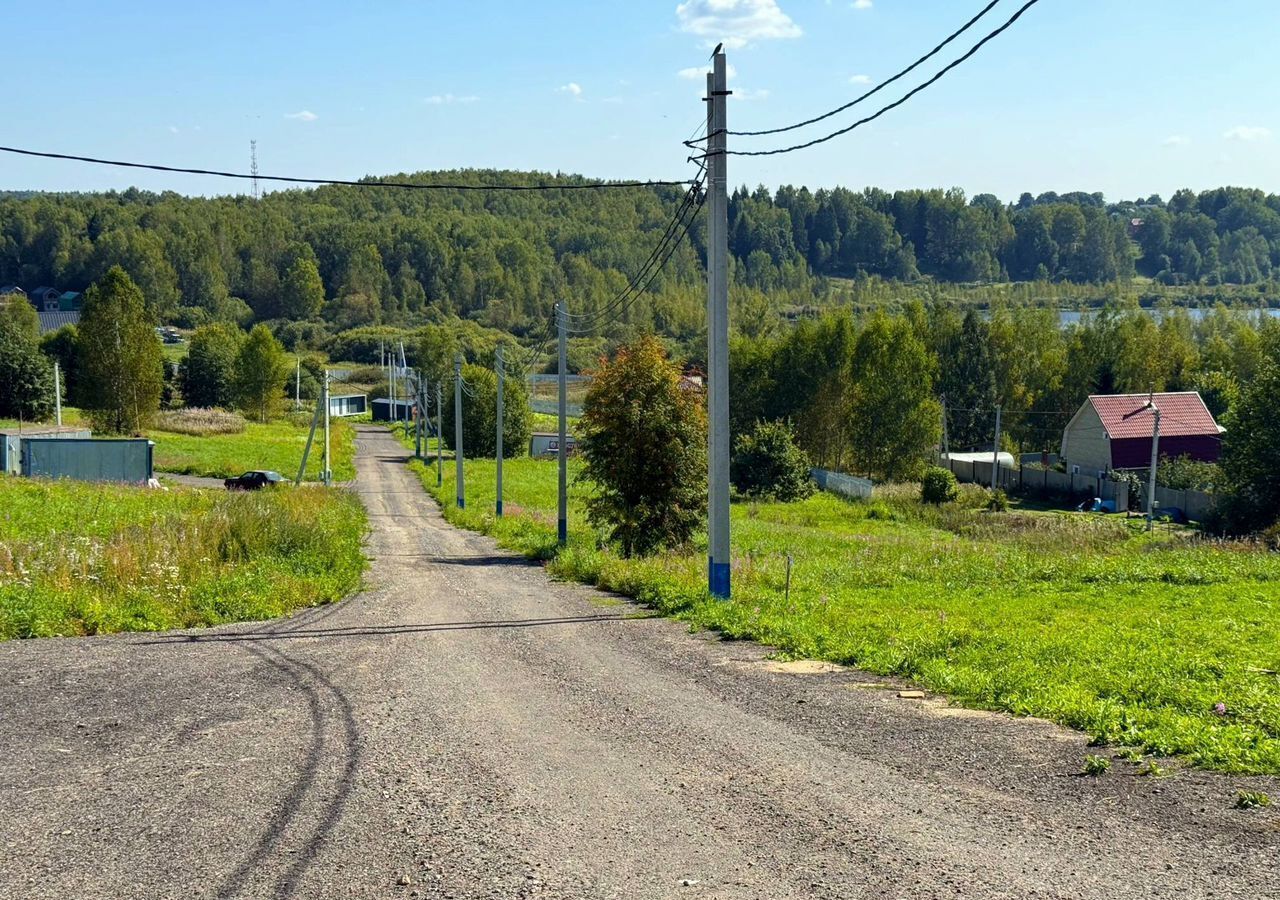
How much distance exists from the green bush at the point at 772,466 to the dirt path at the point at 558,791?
46.5 metres

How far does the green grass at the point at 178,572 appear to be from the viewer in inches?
527

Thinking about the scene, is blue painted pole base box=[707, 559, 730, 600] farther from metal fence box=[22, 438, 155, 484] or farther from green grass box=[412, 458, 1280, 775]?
metal fence box=[22, 438, 155, 484]

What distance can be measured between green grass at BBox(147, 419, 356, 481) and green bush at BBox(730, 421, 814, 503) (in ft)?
68.7

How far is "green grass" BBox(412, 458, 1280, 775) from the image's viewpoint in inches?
334

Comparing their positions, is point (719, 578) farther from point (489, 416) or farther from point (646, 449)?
point (489, 416)

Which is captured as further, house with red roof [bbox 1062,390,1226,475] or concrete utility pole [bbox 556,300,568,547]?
house with red roof [bbox 1062,390,1226,475]

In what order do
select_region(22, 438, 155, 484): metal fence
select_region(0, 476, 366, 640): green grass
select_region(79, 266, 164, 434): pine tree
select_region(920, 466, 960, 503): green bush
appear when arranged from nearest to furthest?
1. select_region(0, 476, 366, 640): green grass
2. select_region(22, 438, 155, 484): metal fence
3. select_region(920, 466, 960, 503): green bush
4. select_region(79, 266, 164, 434): pine tree

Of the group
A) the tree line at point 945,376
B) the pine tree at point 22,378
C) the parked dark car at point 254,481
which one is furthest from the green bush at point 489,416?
the parked dark car at point 254,481

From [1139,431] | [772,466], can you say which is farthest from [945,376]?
[772,466]

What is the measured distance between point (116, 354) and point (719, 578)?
55.4 m

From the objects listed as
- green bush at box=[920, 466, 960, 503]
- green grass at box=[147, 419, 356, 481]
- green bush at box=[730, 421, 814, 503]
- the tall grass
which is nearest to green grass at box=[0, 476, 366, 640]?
green grass at box=[147, 419, 356, 481]

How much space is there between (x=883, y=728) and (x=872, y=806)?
1.88m

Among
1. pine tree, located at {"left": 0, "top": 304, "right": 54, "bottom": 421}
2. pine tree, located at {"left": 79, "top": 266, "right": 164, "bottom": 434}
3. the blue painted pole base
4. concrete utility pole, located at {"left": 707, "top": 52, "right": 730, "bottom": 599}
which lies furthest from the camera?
pine tree, located at {"left": 0, "top": 304, "right": 54, "bottom": 421}

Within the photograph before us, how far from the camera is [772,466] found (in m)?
57.6
